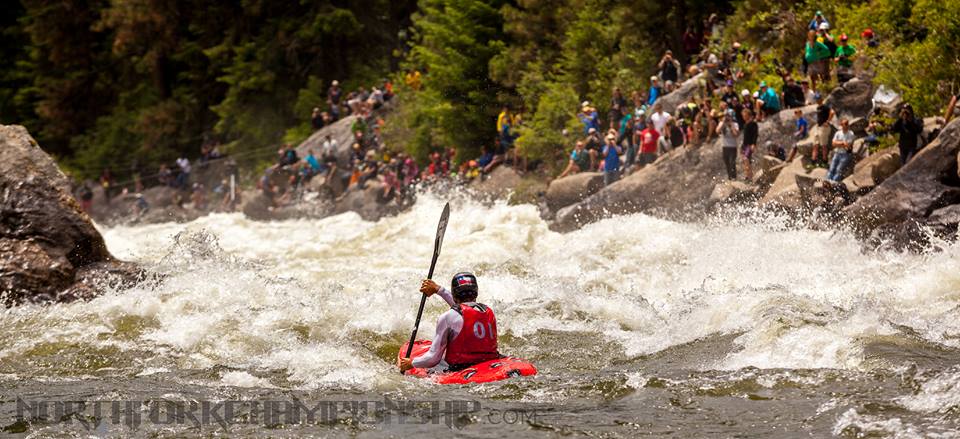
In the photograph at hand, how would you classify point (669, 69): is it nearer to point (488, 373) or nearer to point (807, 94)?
point (807, 94)

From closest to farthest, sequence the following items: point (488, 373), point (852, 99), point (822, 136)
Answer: point (488, 373) < point (822, 136) < point (852, 99)

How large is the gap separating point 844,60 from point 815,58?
597mm

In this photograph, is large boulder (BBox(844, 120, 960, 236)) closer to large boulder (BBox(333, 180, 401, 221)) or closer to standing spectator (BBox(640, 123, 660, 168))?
standing spectator (BBox(640, 123, 660, 168))

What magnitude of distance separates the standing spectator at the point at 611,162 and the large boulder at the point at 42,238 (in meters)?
9.11

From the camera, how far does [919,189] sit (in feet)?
47.6

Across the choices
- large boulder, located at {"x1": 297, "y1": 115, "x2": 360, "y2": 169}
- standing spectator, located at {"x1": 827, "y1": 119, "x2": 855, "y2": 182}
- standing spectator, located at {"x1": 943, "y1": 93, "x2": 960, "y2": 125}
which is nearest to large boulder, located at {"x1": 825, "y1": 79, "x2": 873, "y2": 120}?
standing spectator, located at {"x1": 827, "y1": 119, "x2": 855, "y2": 182}

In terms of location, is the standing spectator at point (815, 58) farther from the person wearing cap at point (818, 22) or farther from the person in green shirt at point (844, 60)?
the person wearing cap at point (818, 22)

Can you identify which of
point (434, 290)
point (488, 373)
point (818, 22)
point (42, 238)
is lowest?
point (488, 373)

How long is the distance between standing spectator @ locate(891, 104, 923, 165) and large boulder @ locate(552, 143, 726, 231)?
11.2ft

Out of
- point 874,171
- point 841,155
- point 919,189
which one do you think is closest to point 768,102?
point 841,155

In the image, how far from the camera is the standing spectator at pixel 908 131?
15.1 metres

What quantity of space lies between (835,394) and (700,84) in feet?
39.9

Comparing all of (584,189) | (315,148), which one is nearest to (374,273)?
(584,189)

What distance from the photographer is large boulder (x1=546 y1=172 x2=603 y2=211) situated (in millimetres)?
20500
